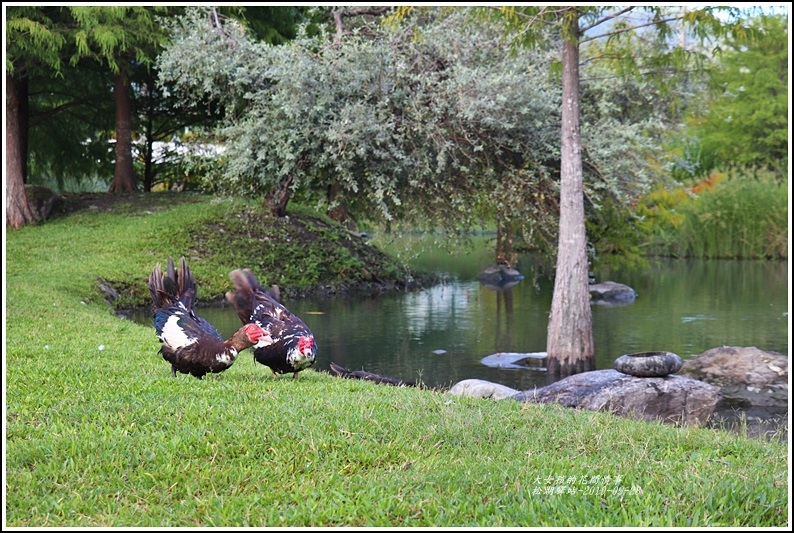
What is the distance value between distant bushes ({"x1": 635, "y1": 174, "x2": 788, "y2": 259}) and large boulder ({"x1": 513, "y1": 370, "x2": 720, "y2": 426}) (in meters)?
19.9

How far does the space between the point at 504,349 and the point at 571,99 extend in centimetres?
388

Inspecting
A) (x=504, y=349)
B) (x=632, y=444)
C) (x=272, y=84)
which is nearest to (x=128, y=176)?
(x=272, y=84)

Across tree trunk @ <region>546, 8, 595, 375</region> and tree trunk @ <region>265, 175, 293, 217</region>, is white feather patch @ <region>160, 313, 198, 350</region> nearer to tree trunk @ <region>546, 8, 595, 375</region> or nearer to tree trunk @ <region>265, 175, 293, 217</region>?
tree trunk @ <region>546, 8, 595, 375</region>

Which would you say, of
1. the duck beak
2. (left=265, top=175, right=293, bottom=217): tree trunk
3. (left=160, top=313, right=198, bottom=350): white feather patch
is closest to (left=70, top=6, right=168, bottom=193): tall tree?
(left=265, top=175, right=293, bottom=217): tree trunk

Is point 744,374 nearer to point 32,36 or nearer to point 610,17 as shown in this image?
point 610,17

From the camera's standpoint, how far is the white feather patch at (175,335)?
6.24 m

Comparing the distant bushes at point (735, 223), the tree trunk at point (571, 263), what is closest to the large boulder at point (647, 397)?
the tree trunk at point (571, 263)

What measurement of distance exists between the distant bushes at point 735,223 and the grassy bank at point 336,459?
77.5ft

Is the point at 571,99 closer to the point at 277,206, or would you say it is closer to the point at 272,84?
the point at 272,84

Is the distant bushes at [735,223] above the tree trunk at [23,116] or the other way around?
the other way around

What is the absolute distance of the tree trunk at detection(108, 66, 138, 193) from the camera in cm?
2234

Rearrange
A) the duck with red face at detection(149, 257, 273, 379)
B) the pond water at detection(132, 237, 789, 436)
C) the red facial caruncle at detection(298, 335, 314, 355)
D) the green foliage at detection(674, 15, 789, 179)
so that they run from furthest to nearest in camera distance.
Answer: the green foliage at detection(674, 15, 789, 179), the pond water at detection(132, 237, 789, 436), the red facial caruncle at detection(298, 335, 314, 355), the duck with red face at detection(149, 257, 273, 379)

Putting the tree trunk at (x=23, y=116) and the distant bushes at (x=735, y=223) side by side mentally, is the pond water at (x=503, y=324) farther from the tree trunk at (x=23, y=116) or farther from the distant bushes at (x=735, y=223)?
the tree trunk at (x=23, y=116)

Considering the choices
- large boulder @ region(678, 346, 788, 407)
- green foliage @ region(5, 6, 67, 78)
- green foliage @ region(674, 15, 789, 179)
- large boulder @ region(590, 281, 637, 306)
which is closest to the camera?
large boulder @ region(678, 346, 788, 407)
